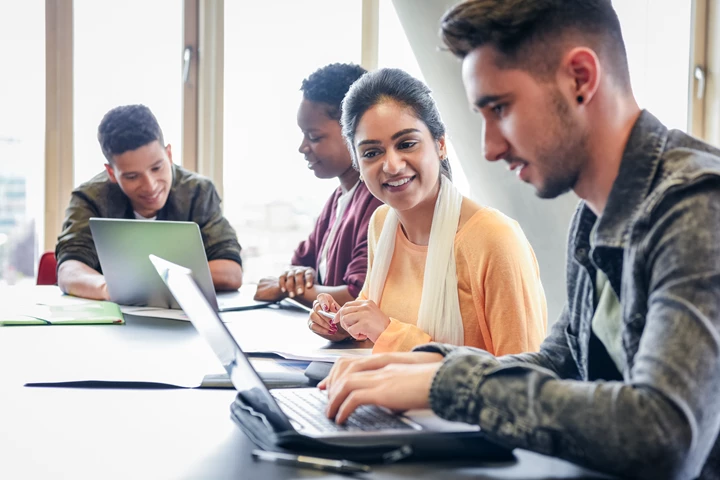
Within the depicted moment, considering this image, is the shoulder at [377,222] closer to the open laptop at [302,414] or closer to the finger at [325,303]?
the finger at [325,303]

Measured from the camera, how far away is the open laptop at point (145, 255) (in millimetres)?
2051

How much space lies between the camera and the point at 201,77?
158 inches

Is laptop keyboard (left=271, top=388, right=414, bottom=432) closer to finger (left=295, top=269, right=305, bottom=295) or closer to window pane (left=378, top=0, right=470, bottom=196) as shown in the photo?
finger (left=295, top=269, right=305, bottom=295)

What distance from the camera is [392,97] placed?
6.09 ft

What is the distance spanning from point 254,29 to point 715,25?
8.17ft

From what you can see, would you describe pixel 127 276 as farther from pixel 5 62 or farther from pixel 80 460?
pixel 5 62

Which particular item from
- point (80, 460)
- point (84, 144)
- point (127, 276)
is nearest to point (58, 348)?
point (127, 276)

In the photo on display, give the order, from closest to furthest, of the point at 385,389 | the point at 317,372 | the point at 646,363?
1. the point at 646,363
2. the point at 385,389
3. the point at 317,372

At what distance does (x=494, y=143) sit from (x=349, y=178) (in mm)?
1733

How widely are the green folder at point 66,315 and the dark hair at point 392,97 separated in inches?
31.7

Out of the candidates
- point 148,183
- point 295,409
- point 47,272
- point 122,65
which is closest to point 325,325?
point 295,409

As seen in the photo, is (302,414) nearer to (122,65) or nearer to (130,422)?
(130,422)

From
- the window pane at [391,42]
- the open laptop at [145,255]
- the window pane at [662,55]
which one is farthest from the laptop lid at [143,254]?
the window pane at [662,55]

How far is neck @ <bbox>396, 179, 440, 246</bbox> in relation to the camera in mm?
1908
